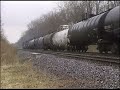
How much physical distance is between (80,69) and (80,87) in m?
3.82

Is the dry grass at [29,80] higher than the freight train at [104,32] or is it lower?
lower

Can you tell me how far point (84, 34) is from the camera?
23.4 m

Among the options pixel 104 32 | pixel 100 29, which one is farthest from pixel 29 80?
pixel 100 29

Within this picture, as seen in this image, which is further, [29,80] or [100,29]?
[100,29]

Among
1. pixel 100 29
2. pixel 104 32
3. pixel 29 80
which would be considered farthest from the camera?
pixel 100 29

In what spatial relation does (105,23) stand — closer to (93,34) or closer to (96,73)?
(93,34)

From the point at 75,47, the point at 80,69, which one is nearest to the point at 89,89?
the point at 80,69

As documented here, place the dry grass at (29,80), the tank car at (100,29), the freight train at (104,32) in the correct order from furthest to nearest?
the tank car at (100,29), the freight train at (104,32), the dry grass at (29,80)

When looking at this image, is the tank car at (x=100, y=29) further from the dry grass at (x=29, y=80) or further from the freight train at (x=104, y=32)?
the dry grass at (x=29, y=80)

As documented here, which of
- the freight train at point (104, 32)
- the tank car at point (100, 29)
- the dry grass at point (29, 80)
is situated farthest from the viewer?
the tank car at point (100, 29)

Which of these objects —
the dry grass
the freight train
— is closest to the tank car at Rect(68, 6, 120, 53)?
the freight train

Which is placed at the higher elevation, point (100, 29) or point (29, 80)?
point (100, 29)

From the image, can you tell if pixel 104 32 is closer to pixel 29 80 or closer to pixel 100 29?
pixel 100 29

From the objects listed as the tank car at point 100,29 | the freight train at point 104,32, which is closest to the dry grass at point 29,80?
the freight train at point 104,32
